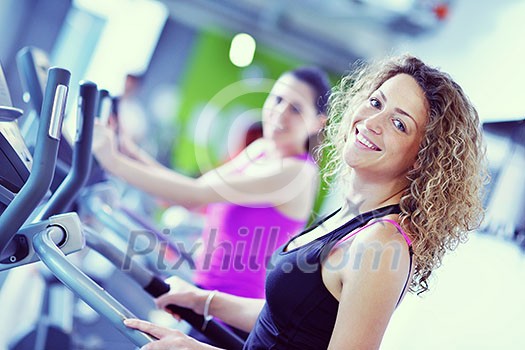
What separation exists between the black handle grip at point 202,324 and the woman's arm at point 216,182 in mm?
423

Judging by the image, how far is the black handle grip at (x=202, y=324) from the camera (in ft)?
5.47

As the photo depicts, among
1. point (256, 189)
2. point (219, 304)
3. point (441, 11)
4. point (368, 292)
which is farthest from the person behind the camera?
point (441, 11)

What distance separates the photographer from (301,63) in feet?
19.4

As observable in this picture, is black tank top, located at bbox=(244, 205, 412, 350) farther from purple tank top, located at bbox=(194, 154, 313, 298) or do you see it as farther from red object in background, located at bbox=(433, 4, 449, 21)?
red object in background, located at bbox=(433, 4, 449, 21)

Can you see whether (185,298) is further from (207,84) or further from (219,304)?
(207,84)

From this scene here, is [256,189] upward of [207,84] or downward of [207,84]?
downward

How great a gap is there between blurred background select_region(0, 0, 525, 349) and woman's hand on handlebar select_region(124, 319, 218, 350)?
111 cm

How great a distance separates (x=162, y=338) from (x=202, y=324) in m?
0.42

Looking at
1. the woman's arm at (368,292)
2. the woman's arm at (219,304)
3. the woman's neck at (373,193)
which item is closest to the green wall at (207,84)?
Answer: the woman's arm at (219,304)

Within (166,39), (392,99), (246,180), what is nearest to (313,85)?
(246,180)

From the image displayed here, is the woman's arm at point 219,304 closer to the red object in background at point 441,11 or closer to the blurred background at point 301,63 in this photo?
the blurred background at point 301,63

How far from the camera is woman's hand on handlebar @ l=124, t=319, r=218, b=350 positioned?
4.12 feet

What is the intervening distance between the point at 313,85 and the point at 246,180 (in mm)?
472

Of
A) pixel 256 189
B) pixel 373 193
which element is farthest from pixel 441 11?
pixel 373 193
